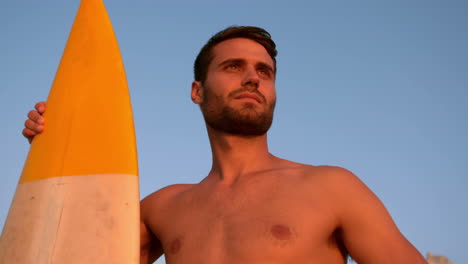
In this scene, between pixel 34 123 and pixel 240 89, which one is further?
pixel 34 123

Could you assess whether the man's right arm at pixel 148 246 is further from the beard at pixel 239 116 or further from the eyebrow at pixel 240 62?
the eyebrow at pixel 240 62

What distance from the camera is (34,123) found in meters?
3.25

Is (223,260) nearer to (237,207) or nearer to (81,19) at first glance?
(237,207)

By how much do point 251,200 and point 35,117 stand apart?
1772 millimetres

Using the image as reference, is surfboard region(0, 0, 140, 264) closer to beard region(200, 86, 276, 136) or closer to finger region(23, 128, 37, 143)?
finger region(23, 128, 37, 143)

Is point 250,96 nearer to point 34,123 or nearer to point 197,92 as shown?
point 197,92

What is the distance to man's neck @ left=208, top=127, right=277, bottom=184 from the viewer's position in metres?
2.93

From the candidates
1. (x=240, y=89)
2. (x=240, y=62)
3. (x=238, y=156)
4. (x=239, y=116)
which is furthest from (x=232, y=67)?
(x=238, y=156)

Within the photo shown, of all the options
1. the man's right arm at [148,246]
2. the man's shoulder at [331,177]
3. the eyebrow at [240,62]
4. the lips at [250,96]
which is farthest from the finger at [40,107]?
the man's shoulder at [331,177]

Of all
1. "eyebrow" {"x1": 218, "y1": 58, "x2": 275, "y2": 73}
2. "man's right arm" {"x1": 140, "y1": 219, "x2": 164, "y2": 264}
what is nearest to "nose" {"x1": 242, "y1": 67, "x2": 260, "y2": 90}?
"eyebrow" {"x1": 218, "y1": 58, "x2": 275, "y2": 73}

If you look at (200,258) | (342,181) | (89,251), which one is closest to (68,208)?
(89,251)

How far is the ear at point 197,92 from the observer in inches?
132

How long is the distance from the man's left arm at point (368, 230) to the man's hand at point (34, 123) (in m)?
2.14

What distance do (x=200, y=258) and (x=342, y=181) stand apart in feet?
2.92
